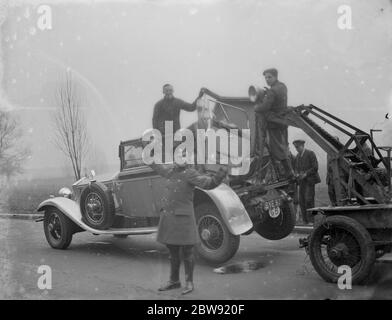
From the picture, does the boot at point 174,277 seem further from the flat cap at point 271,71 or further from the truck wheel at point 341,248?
the flat cap at point 271,71

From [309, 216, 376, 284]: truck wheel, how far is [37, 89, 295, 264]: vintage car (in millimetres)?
949

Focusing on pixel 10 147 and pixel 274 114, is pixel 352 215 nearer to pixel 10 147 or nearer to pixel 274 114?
pixel 274 114

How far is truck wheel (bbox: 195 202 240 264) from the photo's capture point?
5664mm

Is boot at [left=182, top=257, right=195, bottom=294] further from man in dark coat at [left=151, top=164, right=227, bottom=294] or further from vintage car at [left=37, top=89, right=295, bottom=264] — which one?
vintage car at [left=37, top=89, right=295, bottom=264]

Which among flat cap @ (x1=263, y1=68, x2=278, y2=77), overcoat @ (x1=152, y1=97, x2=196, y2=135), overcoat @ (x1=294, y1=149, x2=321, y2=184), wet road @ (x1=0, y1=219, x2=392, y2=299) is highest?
flat cap @ (x1=263, y1=68, x2=278, y2=77)

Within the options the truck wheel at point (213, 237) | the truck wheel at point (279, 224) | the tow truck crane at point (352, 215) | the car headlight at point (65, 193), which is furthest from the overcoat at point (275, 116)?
the car headlight at point (65, 193)

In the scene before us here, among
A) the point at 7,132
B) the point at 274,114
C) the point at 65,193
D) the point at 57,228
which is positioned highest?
the point at 7,132

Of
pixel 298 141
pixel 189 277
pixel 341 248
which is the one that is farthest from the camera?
pixel 298 141

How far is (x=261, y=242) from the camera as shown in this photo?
7.64 meters

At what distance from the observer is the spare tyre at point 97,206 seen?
6625mm

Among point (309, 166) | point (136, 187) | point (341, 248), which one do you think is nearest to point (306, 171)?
point (309, 166)

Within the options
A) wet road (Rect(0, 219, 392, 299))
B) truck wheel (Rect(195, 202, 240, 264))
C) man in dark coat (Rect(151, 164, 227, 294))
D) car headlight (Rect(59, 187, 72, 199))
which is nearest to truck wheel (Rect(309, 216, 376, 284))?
wet road (Rect(0, 219, 392, 299))

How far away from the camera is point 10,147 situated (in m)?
9.52

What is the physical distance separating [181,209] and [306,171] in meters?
4.20
